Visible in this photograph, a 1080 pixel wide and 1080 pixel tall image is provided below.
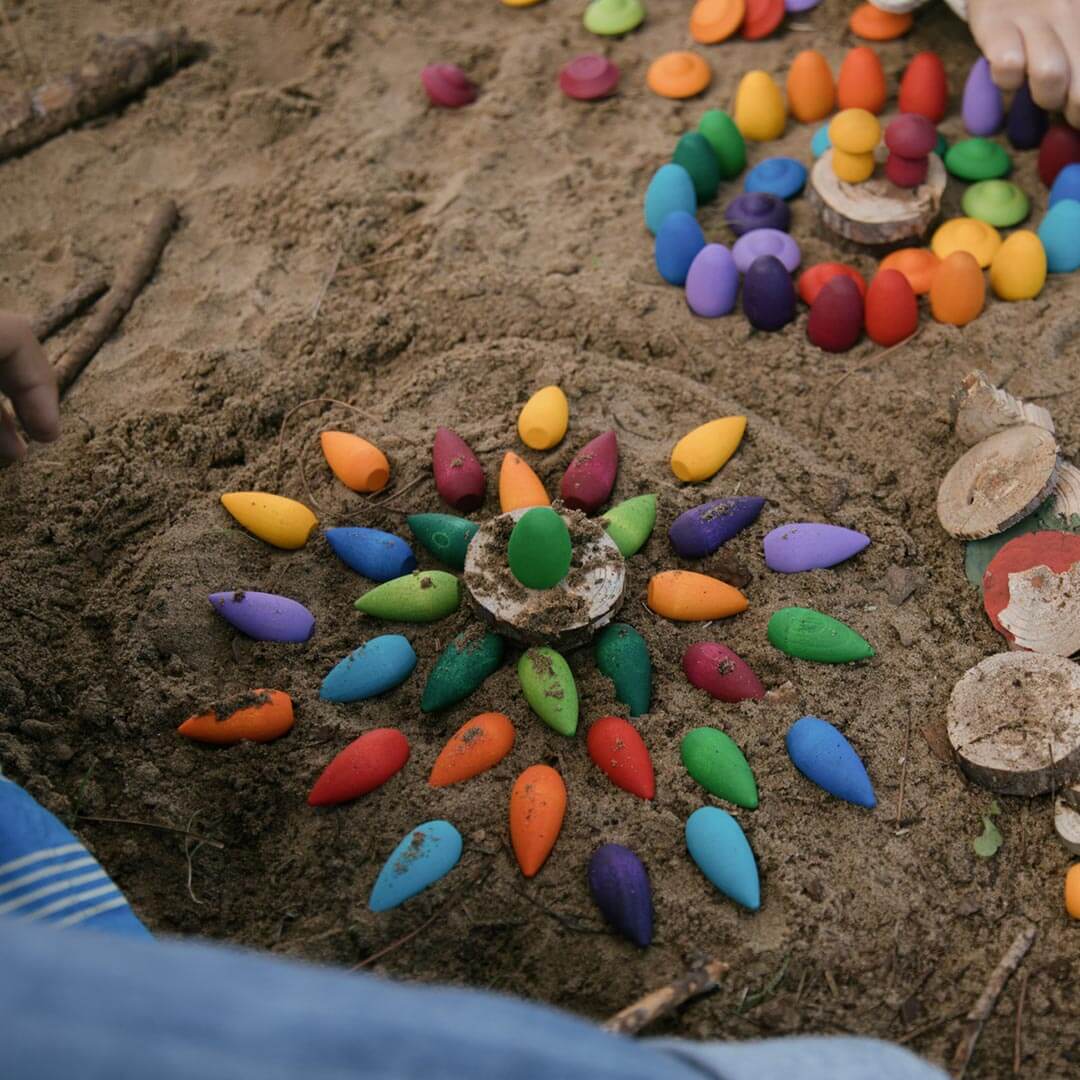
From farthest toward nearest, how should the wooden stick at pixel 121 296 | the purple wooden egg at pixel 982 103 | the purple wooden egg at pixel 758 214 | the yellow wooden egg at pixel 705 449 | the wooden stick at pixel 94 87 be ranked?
the wooden stick at pixel 94 87, the purple wooden egg at pixel 982 103, the purple wooden egg at pixel 758 214, the wooden stick at pixel 121 296, the yellow wooden egg at pixel 705 449

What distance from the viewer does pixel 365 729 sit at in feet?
5.65

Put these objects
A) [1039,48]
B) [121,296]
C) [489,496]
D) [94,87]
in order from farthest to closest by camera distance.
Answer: [94,87]
[121,296]
[1039,48]
[489,496]

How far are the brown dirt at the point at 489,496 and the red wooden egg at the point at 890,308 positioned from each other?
2.3 inches

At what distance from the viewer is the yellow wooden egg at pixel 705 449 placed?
200cm

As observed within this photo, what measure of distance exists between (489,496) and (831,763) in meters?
0.74

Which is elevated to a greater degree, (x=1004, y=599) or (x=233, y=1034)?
(x=233, y=1034)

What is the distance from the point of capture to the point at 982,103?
2.57m

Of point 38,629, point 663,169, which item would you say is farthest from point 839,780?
point 663,169

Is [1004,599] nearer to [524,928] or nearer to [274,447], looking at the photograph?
[524,928]

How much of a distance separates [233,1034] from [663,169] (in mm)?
2108

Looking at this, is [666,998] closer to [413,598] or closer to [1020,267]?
[413,598]

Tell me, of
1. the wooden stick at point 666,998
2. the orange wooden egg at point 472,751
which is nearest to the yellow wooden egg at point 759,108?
the orange wooden egg at point 472,751

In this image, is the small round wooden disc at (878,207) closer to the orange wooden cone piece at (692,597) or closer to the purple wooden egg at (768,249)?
the purple wooden egg at (768,249)

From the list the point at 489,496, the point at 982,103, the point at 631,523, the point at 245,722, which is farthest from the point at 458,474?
the point at 982,103
